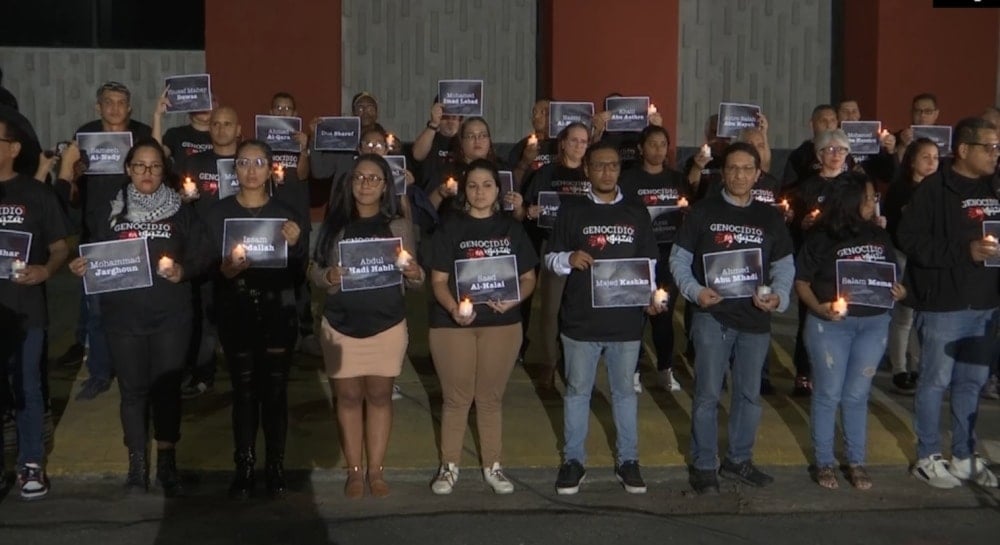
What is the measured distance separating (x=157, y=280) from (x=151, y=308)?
0.53ft

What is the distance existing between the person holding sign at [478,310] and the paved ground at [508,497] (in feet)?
1.06

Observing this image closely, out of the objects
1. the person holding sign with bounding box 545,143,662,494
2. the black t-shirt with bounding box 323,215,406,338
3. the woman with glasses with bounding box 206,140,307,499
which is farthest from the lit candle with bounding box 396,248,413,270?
the person holding sign with bounding box 545,143,662,494

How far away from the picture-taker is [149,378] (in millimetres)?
7250

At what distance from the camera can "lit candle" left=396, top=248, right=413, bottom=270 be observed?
6.96 meters

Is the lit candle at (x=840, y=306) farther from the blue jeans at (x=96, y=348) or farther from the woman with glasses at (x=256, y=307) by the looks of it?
the blue jeans at (x=96, y=348)

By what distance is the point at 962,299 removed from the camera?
24.6 feet

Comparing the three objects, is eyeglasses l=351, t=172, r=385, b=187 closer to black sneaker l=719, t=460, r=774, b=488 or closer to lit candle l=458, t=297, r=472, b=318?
lit candle l=458, t=297, r=472, b=318

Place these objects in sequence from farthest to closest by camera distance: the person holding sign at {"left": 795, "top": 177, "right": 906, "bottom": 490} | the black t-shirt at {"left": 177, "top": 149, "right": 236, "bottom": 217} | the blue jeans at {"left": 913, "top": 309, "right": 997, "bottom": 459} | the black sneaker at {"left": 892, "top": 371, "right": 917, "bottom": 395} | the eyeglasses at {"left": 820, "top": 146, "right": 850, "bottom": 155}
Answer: the black sneaker at {"left": 892, "top": 371, "right": 917, "bottom": 395}, the black t-shirt at {"left": 177, "top": 149, "right": 236, "bottom": 217}, the eyeglasses at {"left": 820, "top": 146, "right": 850, "bottom": 155}, the blue jeans at {"left": 913, "top": 309, "right": 997, "bottom": 459}, the person holding sign at {"left": 795, "top": 177, "right": 906, "bottom": 490}

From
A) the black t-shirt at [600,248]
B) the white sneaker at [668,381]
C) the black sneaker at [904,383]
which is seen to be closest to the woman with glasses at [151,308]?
the black t-shirt at [600,248]

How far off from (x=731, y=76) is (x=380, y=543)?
9112mm

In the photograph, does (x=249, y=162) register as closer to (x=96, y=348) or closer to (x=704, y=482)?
(x=96, y=348)

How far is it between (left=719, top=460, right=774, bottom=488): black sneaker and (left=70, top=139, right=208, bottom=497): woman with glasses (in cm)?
326

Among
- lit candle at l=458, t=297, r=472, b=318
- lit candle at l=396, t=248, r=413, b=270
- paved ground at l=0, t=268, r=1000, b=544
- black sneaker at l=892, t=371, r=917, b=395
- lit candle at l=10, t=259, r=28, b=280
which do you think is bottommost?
paved ground at l=0, t=268, r=1000, b=544

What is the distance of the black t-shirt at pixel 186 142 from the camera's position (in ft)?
30.2
